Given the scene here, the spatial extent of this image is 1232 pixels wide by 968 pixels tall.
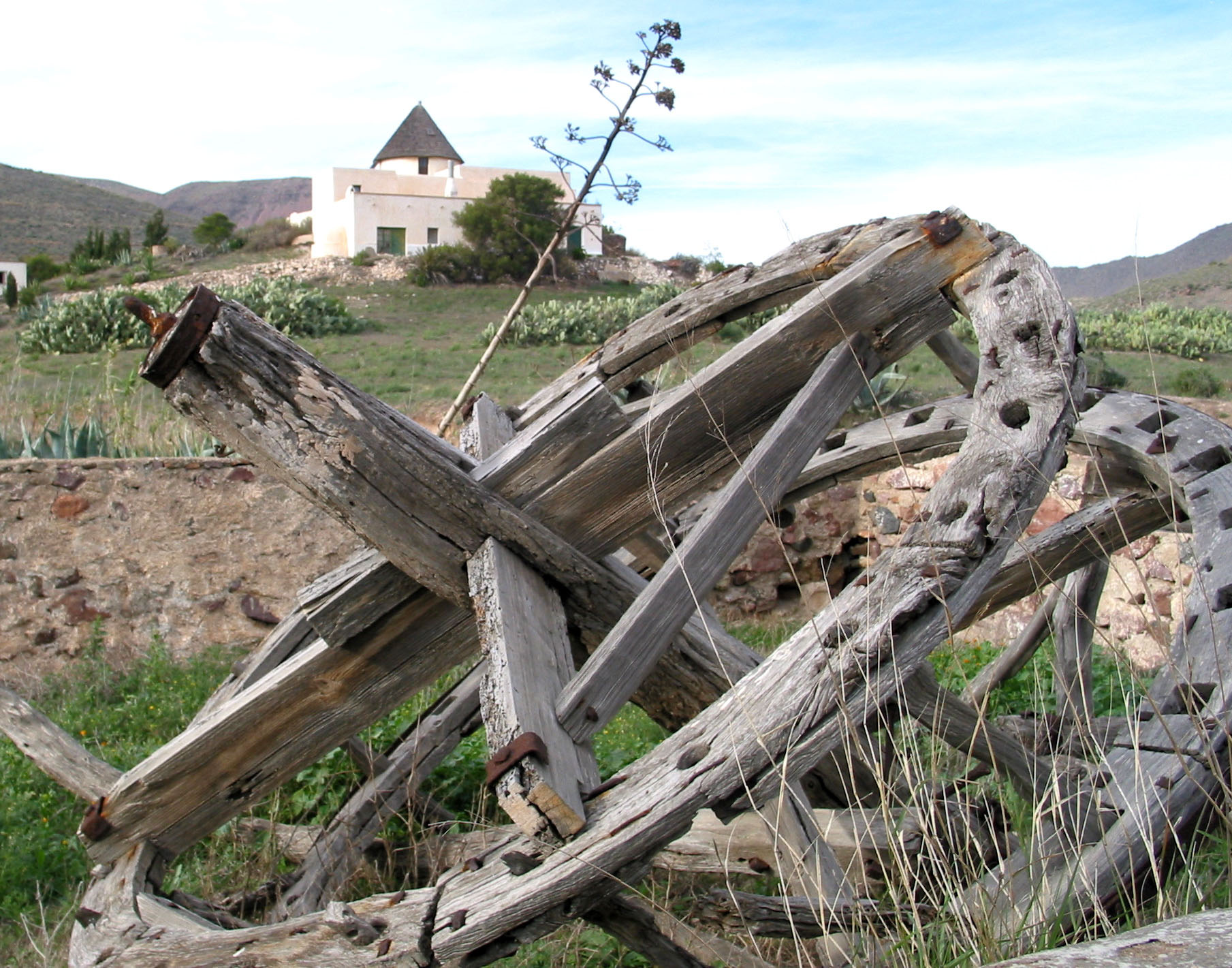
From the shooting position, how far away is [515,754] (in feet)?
6.01

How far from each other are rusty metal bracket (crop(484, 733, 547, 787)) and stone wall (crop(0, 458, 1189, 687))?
4.20 metres

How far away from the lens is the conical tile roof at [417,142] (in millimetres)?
45406

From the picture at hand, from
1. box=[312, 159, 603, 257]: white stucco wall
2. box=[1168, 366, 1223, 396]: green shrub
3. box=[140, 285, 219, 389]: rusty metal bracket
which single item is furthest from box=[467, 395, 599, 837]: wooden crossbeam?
box=[312, 159, 603, 257]: white stucco wall

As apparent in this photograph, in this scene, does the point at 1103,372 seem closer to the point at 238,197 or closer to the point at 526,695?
the point at 526,695

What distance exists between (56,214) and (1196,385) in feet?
204

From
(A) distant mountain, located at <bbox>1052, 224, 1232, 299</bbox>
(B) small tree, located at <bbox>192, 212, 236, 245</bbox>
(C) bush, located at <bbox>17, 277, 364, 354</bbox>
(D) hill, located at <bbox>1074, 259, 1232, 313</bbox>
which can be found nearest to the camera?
(C) bush, located at <bbox>17, 277, 364, 354</bbox>

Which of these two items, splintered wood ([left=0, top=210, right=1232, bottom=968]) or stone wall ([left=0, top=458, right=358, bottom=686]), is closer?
splintered wood ([left=0, top=210, right=1232, bottom=968])

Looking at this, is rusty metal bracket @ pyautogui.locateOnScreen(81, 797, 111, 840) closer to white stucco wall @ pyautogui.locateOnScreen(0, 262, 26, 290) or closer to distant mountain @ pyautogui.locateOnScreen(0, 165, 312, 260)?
white stucco wall @ pyautogui.locateOnScreen(0, 262, 26, 290)

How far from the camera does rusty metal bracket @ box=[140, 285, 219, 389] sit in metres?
2.01

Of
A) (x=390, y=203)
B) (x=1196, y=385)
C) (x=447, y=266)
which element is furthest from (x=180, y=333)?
(x=390, y=203)

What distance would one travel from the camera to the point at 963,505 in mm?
1944

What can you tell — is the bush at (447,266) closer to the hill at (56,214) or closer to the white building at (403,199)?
the white building at (403,199)

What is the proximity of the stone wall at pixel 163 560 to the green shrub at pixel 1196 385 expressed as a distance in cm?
414

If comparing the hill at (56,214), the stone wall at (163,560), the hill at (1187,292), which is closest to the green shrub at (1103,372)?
the stone wall at (163,560)
